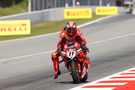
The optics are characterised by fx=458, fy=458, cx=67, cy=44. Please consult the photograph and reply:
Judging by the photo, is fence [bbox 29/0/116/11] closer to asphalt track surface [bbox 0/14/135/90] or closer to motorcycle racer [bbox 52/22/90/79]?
asphalt track surface [bbox 0/14/135/90]

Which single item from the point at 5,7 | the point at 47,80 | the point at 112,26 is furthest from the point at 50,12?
the point at 47,80

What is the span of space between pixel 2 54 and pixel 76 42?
34.0 ft

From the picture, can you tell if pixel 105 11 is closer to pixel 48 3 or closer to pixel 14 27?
pixel 48 3

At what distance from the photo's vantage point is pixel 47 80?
12.0m

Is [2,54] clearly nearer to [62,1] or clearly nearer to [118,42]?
[118,42]

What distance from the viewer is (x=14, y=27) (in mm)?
30359

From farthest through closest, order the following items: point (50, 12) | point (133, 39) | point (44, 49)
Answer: point (50, 12)
point (133, 39)
point (44, 49)

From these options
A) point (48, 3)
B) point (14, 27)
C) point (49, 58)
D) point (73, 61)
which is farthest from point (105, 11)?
point (73, 61)

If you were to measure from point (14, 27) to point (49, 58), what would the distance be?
472 inches

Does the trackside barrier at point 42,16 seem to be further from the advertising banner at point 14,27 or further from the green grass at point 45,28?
the advertising banner at point 14,27

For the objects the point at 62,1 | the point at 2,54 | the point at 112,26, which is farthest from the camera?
the point at 62,1

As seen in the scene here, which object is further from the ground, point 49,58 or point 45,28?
point 49,58

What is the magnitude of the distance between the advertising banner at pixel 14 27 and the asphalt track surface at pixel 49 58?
1985mm

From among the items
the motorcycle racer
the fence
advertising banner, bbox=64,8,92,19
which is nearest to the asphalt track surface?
the motorcycle racer
